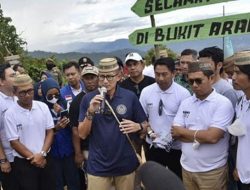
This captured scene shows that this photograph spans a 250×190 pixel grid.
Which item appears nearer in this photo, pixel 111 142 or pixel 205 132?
pixel 205 132

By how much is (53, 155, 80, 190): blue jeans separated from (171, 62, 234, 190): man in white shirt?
196 centimetres

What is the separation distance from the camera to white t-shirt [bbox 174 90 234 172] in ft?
11.9

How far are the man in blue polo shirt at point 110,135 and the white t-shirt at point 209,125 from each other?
542 millimetres

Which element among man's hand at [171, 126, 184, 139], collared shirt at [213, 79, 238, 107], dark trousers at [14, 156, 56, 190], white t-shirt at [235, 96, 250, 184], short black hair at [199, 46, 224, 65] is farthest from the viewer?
short black hair at [199, 46, 224, 65]

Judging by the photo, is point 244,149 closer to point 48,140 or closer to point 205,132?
point 205,132

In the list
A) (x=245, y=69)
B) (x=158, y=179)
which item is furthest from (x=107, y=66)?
(x=158, y=179)

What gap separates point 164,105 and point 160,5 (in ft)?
3.81

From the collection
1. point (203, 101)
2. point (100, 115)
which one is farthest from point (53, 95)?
point (203, 101)

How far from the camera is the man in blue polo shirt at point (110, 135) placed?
3793 mm

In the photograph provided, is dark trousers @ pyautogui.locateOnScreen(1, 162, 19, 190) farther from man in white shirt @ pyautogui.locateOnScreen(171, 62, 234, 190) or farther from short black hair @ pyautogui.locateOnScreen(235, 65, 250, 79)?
short black hair @ pyautogui.locateOnScreen(235, 65, 250, 79)

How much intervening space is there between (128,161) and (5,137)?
1.59 m

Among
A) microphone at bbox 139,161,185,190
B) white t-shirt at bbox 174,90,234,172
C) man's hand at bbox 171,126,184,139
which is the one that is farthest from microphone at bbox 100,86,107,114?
microphone at bbox 139,161,185,190

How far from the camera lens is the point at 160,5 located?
443cm

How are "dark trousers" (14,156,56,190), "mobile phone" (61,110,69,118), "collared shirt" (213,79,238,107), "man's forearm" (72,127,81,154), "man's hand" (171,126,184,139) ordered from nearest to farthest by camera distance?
"man's hand" (171,126,184,139), "collared shirt" (213,79,238,107), "dark trousers" (14,156,56,190), "man's forearm" (72,127,81,154), "mobile phone" (61,110,69,118)
